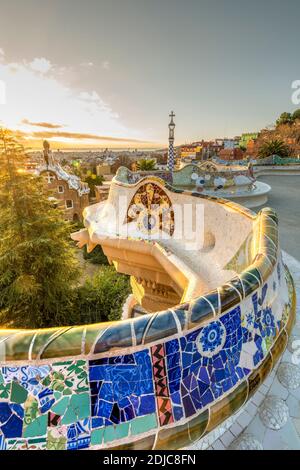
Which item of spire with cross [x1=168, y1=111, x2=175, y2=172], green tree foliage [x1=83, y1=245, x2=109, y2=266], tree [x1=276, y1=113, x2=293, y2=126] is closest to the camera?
spire with cross [x1=168, y1=111, x2=175, y2=172]

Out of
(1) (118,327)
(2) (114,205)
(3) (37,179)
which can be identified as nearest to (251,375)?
(1) (118,327)

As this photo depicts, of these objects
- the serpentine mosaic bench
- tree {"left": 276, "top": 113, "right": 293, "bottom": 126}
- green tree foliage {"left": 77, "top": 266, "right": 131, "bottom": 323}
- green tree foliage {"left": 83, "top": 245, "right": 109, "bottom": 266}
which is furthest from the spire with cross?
tree {"left": 276, "top": 113, "right": 293, "bottom": 126}

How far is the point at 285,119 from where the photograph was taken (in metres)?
40.3

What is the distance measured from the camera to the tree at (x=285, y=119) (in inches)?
1545

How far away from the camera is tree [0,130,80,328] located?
8070 millimetres

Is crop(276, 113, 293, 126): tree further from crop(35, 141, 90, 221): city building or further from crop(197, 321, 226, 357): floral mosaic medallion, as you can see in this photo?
crop(197, 321, 226, 357): floral mosaic medallion

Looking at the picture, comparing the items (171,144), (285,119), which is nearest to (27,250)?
(171,144)

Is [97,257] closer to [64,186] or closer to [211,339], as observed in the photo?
[64,186]

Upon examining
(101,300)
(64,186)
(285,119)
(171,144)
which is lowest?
(101,300)

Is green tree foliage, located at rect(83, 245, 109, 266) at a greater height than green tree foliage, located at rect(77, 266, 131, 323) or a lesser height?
lesser

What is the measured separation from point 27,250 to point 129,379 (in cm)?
786

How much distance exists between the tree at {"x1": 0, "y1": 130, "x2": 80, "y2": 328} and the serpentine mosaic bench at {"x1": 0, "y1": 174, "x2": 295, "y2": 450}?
7227 mm
